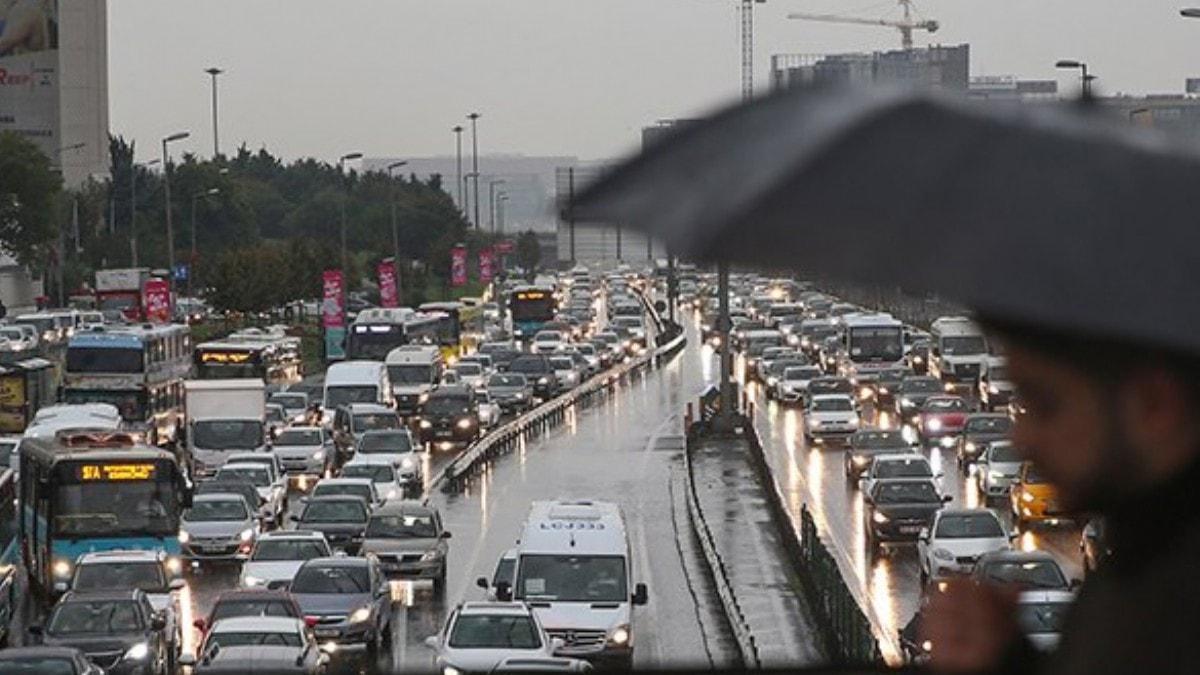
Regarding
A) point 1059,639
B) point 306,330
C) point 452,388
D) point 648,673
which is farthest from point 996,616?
point 306,330

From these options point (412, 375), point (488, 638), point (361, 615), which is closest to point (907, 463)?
point (361, 615)

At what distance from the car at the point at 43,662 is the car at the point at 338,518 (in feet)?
48.8

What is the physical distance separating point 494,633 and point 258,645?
204 cm

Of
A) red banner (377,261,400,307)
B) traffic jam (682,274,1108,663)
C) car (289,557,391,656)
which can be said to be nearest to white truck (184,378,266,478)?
traffic jam (682,274,1108,663)

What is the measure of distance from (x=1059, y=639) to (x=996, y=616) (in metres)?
0.12

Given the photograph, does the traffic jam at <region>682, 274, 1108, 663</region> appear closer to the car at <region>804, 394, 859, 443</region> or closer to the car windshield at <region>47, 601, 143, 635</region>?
the car at <region>804, 394, 859, 443</region>

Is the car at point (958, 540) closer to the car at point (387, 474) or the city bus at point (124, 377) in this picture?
the car at point (387, 474)

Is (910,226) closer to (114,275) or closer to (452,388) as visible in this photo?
(452,388)

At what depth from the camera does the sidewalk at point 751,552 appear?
26719 millimetres

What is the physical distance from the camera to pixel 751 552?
36.3 m

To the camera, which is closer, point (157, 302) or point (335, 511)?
point (335, 511)

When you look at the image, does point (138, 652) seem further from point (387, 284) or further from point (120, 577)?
point (387, 284)

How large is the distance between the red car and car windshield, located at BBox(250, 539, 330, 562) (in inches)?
991

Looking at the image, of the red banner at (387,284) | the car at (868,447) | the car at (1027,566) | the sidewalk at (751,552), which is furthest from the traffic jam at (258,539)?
the red banner at (387,284)
